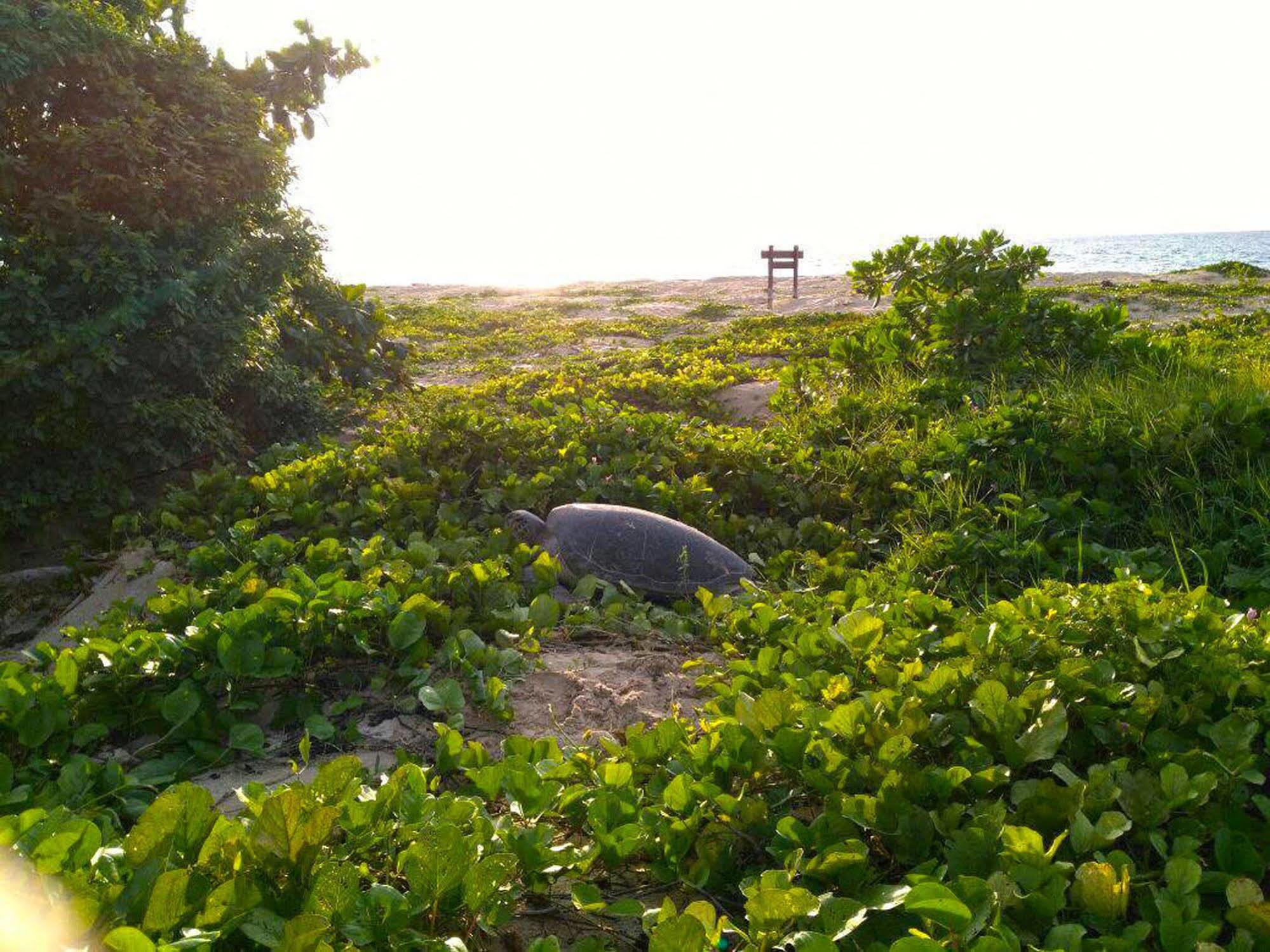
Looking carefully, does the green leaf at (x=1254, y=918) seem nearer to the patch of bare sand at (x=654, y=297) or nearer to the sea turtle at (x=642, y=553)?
the sea turtle at (x=642, y=553)

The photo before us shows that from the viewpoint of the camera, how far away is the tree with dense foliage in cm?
608

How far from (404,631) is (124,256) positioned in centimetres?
480

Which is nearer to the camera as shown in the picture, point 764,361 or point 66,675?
point 66,675

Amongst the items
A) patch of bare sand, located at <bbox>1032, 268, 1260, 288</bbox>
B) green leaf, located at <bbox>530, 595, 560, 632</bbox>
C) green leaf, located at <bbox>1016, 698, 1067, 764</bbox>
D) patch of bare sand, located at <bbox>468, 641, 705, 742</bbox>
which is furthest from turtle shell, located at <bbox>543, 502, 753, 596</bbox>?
patch of bare sand, located at <bbox>1032, 268, 1260, 288</bbox>

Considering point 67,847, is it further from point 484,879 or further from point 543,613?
point 543,613

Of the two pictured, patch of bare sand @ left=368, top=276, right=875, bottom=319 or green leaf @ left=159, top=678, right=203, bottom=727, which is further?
patch of bare sand @ left=368, top=276, right=875, bottom=319

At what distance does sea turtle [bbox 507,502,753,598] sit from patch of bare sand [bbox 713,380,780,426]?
3.05 metres

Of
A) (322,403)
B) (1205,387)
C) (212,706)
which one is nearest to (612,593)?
(212,706)

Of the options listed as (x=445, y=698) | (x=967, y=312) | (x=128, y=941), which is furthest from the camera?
(x=967, y=312)

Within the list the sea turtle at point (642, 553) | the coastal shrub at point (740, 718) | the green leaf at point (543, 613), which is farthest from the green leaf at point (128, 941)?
the sea turtle at point (642, 553)

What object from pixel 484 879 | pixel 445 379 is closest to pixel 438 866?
pixel 484 879

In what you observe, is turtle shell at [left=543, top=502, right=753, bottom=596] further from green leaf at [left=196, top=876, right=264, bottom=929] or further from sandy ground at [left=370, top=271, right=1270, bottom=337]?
sandy ground at [left=370, top=271, right=1270, bottom=337]

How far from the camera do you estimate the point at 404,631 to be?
130 inches

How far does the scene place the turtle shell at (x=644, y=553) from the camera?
490cm
